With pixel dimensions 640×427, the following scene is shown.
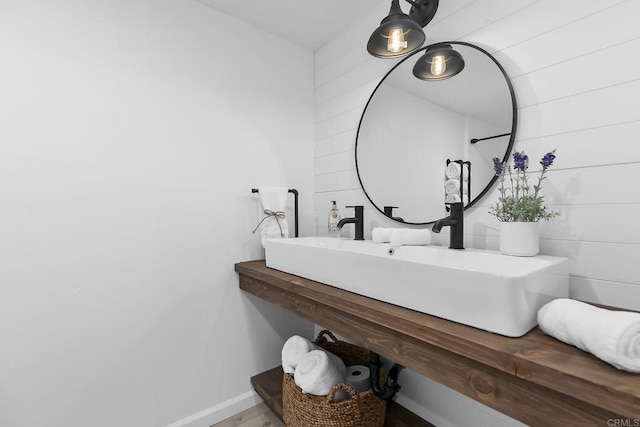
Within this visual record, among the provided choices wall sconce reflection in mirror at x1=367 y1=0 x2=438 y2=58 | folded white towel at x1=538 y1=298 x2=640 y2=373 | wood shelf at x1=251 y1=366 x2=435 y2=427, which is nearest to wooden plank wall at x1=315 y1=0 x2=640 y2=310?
wall sconce reflection in mirror at x1=367 y1=0 x2=438 y2=58

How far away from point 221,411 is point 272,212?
119cm

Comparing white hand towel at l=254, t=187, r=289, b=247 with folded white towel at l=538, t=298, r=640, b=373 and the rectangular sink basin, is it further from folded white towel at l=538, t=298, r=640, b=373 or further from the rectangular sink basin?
folded white towel at l=538, t=298, r=640, b=373

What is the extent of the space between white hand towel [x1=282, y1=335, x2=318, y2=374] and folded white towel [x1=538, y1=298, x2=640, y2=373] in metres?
1.12

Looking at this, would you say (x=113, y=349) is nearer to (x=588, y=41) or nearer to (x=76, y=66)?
(x=76, y=66)

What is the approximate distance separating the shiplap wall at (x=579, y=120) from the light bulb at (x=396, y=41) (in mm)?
308

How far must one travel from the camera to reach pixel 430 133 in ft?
5.01

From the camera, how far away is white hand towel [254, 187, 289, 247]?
6.15 feet

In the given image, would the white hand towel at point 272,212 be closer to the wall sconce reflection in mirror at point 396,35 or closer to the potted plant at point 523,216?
the wall sconce reflection in mirror at point 396,35

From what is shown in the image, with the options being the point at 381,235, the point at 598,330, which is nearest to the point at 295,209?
the point at 381,235

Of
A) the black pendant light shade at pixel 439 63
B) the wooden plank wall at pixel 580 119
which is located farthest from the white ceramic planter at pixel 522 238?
the black pendant light shade at pixel 439 63

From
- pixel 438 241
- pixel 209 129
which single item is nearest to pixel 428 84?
pixel 438 241

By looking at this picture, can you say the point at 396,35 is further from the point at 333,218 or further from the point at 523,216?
the point at 333,218

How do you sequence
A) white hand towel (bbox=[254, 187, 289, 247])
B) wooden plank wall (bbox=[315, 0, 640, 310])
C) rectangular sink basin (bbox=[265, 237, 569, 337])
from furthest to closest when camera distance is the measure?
white hand towel (bbox=[254, 187, 289, 247]) < wooden plank wall (bbox=[315, 0, 640, 310]) < rectangular sink basin (bbox=[265, 237, 569, 337])

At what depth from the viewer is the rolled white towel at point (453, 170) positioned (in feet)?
4.53
